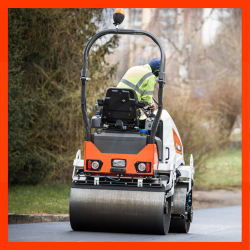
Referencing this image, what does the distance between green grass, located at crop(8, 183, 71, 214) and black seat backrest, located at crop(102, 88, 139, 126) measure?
14.4 ft

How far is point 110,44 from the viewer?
50.1 ft

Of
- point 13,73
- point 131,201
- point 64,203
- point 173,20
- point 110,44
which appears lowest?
point 64,203

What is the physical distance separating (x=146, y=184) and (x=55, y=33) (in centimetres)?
859

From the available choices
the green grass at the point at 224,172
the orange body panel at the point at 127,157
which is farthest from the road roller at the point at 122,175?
the green grass at the point at 224,172

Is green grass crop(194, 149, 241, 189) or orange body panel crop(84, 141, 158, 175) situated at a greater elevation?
orange body panel crop(84, 141, 158, 175)

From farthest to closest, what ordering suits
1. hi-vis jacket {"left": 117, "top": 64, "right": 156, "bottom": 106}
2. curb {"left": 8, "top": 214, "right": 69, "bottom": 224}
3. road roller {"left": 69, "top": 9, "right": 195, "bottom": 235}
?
curb {"left": 8, "top": 214, "right": 69, "bottom": 224} → hi-vis jacket {"left": 117, "top": 64, "right": 156, "bottom": 106} → road roller {"left": 69, "top": 9, "right": 195, "bottom": 235}

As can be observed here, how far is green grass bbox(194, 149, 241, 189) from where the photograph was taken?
2228 centimetres

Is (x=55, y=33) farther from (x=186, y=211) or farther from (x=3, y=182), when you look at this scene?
(x=186, y=211)

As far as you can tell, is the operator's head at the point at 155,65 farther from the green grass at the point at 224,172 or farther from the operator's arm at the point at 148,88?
the green grass at the point at 224,172

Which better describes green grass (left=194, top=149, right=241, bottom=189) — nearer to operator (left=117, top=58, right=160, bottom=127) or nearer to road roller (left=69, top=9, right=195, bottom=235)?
operator (left=117, top=58, right=160, bottom=127)

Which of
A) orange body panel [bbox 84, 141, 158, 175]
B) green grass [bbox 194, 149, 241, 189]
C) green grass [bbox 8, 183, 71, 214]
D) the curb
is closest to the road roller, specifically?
orange body panel [bbox 84, 141, 158, 175]

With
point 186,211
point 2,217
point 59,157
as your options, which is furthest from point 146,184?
point 59,157

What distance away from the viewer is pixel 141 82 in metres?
7.04

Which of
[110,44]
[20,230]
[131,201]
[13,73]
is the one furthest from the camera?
[110,44]
